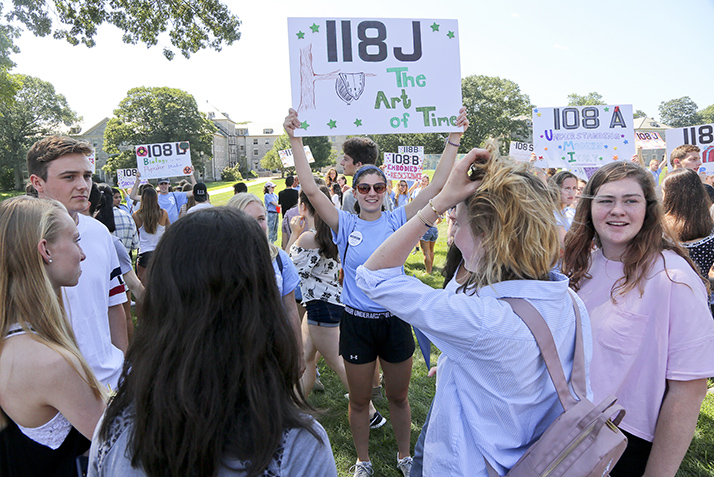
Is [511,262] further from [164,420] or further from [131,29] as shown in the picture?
[131,29]

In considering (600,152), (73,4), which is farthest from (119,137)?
(600,152)

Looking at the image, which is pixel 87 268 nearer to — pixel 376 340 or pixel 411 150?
pixel 376 340

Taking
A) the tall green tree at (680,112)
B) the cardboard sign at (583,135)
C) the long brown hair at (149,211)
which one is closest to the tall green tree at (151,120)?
the long brown hair at (149,211)

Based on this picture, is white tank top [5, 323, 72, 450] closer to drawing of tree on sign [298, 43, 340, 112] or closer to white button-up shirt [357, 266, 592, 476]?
white button-up shirt [357, 266, 592, 476]

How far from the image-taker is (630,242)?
86.9 inches

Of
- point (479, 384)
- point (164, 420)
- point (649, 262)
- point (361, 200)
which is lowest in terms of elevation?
point (479, 384)

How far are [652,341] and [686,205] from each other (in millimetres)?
1799

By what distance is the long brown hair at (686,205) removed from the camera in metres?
3.17

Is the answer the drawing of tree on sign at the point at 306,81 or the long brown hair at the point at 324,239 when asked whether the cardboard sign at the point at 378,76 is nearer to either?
the drawing of tree on sign at the point at 306,81

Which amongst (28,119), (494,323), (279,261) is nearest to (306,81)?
(279,261)

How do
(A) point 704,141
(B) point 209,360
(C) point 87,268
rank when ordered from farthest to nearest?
(A) point 704,141 < (C) point 87,268 < (B) point 209,360

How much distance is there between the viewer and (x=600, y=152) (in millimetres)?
7195

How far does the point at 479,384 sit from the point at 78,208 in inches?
104

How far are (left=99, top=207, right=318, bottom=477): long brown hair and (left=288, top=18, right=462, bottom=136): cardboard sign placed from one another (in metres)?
2.22
